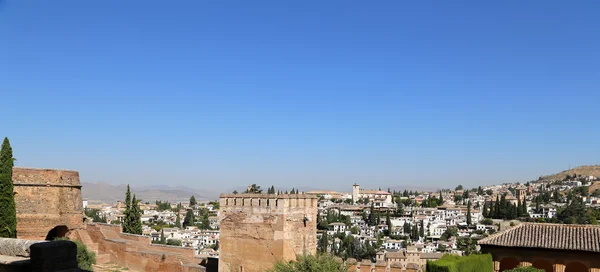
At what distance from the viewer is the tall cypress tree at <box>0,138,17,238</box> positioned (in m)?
17.2

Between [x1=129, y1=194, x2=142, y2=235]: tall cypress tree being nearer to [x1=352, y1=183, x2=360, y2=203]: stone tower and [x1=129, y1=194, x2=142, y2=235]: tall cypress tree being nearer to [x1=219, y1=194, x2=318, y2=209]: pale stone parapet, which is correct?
[x1=219, y1=194, x2=318, y2=209]: pale stone parapet

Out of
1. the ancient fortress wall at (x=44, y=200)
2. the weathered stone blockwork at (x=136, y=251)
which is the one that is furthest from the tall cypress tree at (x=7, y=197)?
the weathered stone blockwork at (x=136, y=251)

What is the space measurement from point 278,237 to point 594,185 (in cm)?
16964

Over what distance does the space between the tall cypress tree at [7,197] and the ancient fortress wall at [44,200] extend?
140 cm

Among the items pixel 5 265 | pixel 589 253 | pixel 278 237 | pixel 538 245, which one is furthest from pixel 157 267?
pixel 589 253

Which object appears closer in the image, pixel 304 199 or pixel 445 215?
pixel 304 199

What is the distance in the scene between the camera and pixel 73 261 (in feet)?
18.6

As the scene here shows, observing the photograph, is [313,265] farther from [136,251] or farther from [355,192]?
[355,192]

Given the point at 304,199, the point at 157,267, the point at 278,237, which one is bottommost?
the point at 157,267

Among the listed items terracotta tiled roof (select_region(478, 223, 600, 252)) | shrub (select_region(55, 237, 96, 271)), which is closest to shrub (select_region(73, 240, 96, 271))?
shrub (select_region(55, 237, 96, 271))

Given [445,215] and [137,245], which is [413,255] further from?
[445,215]

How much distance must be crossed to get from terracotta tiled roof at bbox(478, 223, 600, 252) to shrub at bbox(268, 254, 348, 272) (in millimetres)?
9433

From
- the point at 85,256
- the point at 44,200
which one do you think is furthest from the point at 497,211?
the point at 85,256

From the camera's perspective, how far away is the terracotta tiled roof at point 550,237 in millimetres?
18328
